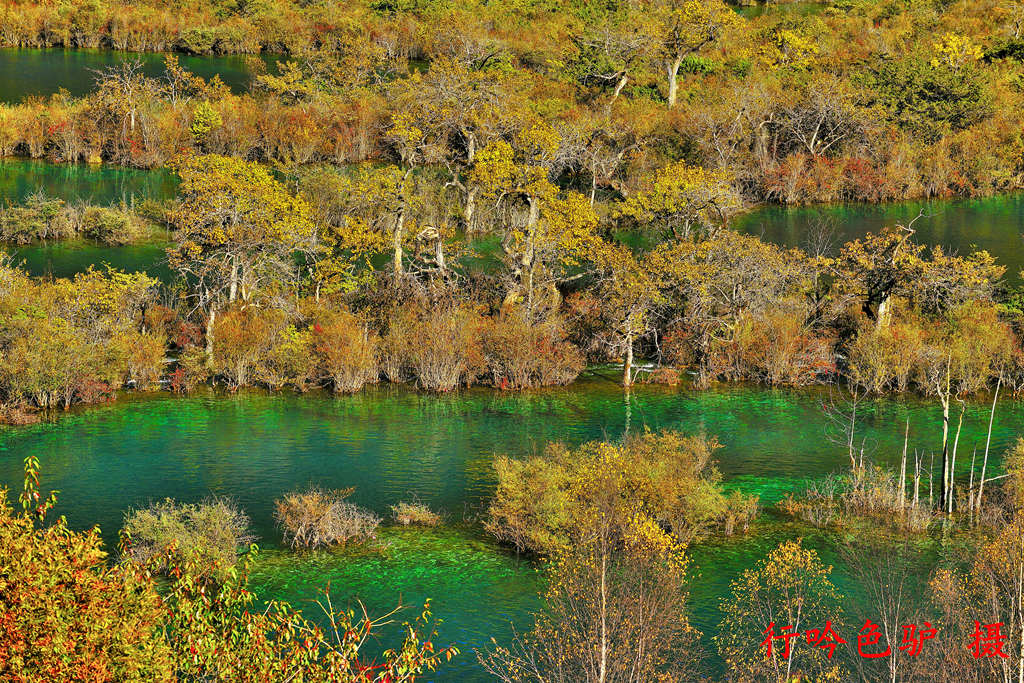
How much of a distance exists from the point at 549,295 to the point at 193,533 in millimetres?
29437

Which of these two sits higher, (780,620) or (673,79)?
(673,79)

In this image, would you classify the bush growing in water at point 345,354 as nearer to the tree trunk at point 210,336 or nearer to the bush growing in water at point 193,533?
the tree trunk at point 210,336

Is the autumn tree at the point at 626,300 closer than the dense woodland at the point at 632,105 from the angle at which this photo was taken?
Yes

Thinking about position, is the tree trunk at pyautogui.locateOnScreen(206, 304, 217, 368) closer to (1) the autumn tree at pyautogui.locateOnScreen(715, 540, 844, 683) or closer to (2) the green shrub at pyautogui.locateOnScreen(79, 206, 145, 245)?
(2) the green shrub at pyautogui.locateOnScreen(79, 206, 145, 245)

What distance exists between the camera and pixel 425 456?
4738 centimetres

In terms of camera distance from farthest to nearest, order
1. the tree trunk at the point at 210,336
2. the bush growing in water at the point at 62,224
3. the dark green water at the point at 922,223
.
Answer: the dark green water at the point at 922,223 < the bush growing in water at the point at 62,224 < the tree trunk at the point at 210,336

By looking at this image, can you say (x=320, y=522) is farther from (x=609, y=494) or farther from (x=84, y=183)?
(x=84, y=183)

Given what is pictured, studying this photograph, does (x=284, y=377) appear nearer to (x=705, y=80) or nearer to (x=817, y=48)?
(x=705, y=80)

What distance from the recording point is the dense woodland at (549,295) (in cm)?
2630

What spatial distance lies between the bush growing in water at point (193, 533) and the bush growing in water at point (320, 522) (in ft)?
4.36

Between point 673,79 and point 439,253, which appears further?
point 673,79

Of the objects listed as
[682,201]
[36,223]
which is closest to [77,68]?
[36,223]

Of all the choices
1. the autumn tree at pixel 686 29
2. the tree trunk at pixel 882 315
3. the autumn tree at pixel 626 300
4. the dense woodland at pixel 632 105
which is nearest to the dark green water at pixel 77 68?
the dense woodland at pixel 632 105

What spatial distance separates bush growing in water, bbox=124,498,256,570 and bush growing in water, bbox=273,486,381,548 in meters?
1.33
